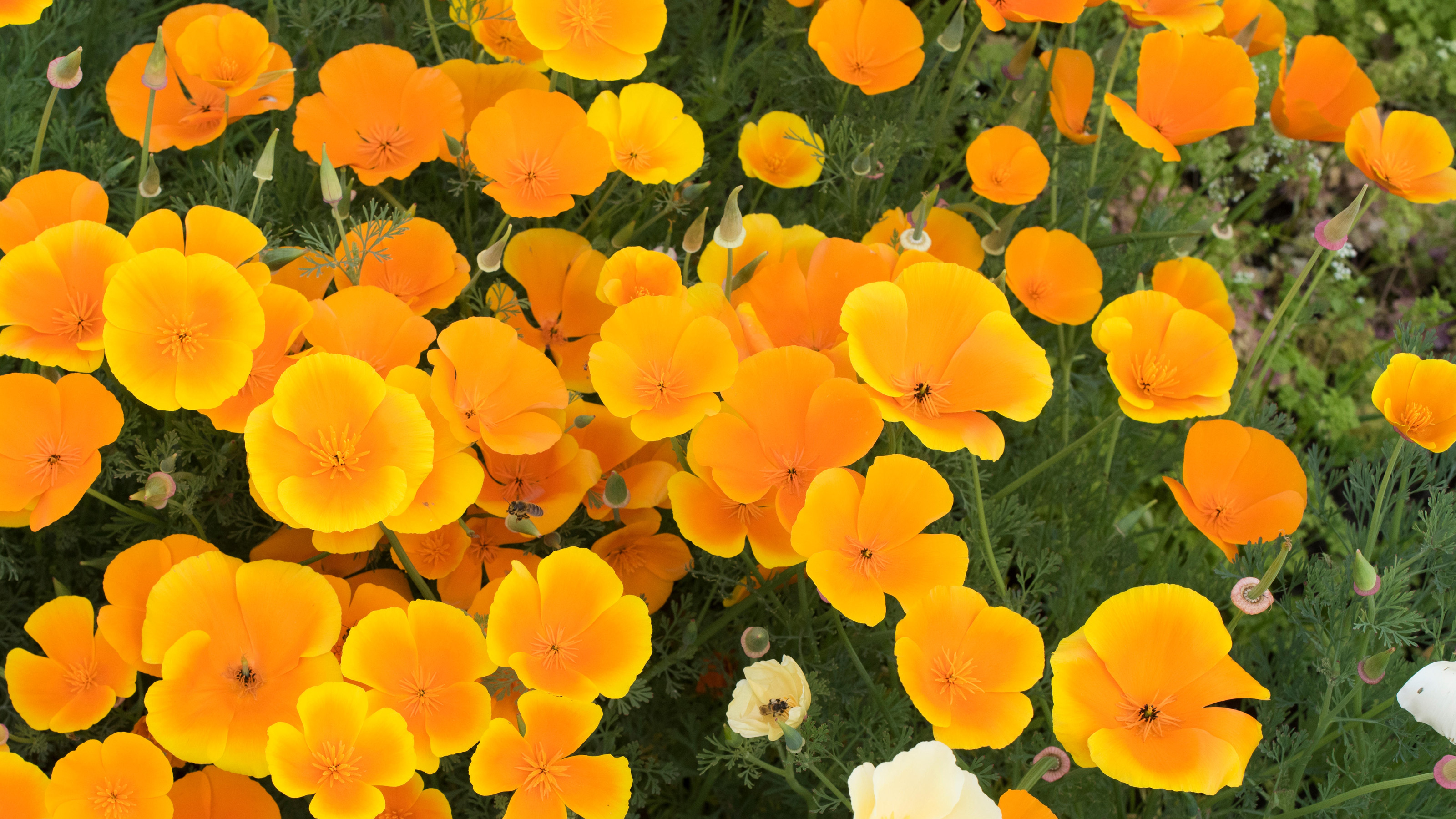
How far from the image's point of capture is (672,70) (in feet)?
7.23

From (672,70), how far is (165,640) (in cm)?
156

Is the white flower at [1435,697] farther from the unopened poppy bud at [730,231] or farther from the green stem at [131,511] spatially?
the green stem at [131,511]

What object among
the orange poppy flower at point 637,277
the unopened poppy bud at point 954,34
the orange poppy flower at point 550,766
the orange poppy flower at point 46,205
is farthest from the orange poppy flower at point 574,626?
the unopened poppy bud at point 954,34

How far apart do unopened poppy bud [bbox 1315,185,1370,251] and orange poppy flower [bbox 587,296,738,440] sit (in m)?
0.81

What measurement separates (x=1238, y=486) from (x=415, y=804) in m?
1.16

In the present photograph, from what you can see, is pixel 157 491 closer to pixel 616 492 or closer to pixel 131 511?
pixel 131 511

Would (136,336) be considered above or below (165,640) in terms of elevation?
above

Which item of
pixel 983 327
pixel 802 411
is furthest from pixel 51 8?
pixel 983 327

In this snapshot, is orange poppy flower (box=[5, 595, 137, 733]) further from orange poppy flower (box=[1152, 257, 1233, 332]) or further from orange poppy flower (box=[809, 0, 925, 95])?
orange poppy flower (box=[1152, 257, 1233, 332])

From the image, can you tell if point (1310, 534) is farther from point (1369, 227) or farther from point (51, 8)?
point (51, 8)

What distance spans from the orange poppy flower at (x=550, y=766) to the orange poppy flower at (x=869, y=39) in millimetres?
1094

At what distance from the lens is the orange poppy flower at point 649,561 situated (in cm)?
138

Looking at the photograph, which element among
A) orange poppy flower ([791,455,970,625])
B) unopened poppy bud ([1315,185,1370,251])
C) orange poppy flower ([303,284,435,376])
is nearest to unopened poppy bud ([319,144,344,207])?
orange poppy flower ([303,284,435,376])

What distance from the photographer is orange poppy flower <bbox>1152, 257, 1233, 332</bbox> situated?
165 cm
